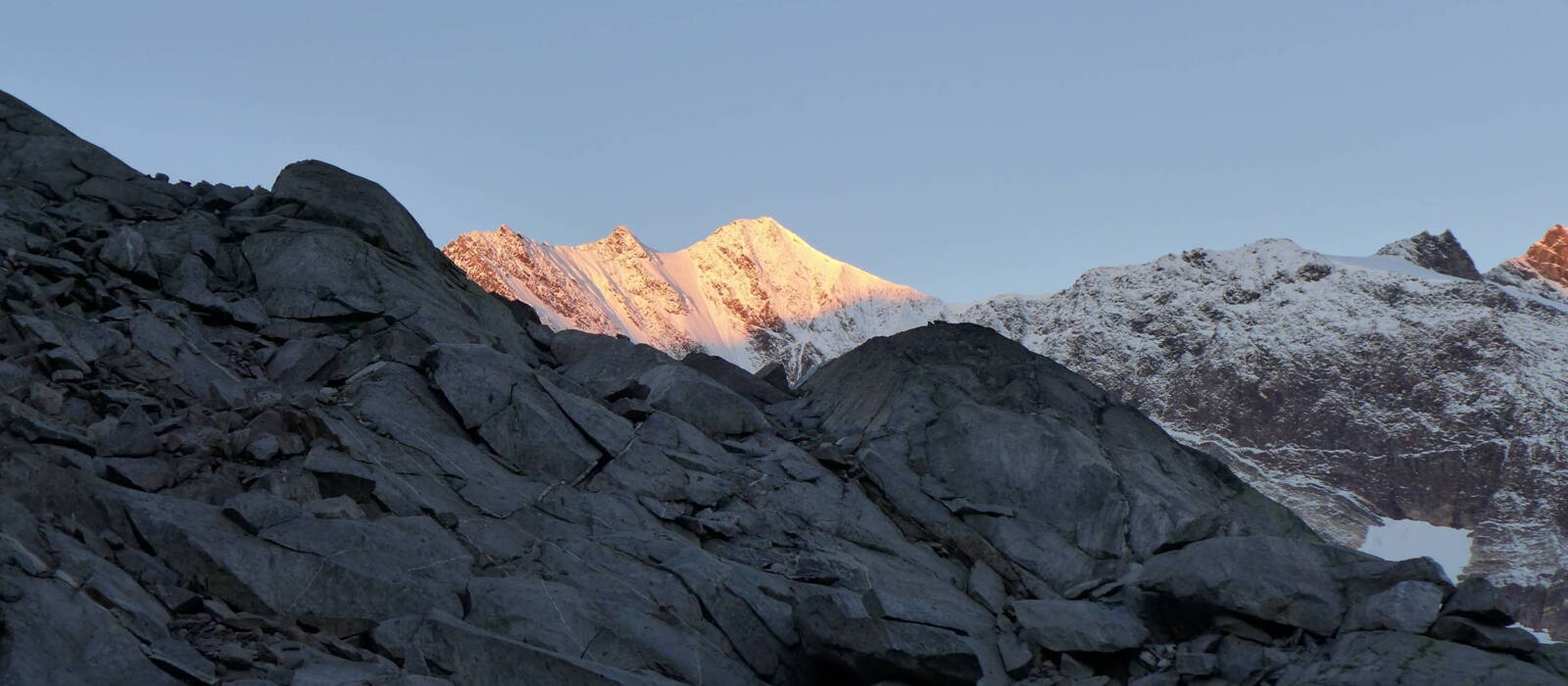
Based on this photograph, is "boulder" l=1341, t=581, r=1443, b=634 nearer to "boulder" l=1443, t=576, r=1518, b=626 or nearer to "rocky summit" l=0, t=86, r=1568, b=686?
"rocky summit" l=0, t=86, r=1568, b=686

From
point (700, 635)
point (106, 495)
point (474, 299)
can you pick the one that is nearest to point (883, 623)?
point (700, 635)

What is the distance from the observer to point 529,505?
21.0 metres

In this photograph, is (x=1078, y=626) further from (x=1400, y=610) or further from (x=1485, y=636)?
(x=1485, y=636)

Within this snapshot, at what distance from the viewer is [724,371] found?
33.5 metres

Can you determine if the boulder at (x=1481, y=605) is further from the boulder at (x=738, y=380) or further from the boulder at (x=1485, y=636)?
the boulder at (x=738, y=380)

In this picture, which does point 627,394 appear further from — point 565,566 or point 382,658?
point 382,658

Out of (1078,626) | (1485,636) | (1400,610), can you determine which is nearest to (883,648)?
(1078,626)

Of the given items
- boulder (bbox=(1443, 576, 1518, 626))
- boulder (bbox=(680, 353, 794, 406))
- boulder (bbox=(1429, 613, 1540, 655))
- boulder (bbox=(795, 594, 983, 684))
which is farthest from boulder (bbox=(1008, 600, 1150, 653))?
boulder (bbox=(680, 353, 794, 406))

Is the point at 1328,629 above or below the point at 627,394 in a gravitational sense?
below

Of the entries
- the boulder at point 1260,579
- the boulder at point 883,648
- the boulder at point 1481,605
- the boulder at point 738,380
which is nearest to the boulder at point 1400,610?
the boulder at point 1481,605

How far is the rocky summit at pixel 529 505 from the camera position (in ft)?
51.7

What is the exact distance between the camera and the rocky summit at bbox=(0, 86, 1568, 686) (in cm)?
1577

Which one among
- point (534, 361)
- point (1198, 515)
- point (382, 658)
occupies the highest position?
point (534, 361)

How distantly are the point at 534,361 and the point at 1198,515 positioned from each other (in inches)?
606
